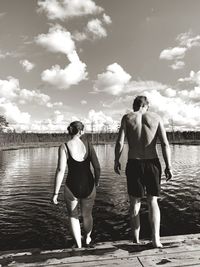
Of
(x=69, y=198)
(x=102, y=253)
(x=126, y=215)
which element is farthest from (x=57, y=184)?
(x=126, y=215)

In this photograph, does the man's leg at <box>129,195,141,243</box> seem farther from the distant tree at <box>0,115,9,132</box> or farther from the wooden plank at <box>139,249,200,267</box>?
the distant tree at <box>0,115,9,132</box>

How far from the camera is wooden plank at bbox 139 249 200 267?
14.0 ft

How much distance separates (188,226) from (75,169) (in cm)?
712

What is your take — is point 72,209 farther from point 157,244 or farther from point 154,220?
point 157,244

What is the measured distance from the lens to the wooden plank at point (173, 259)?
14.0 ft

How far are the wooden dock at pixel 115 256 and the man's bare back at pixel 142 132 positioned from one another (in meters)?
1.47

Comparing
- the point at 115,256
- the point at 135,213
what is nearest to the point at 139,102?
the point at 135,213

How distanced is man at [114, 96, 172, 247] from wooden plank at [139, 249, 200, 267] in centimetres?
41

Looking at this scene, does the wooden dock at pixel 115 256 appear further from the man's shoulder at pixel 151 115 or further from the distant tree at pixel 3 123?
the distant tree at pixel 3 123

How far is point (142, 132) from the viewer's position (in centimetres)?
489

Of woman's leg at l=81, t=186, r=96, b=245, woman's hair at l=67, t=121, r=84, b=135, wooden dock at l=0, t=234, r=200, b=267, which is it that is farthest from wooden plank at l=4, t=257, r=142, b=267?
woman's hair at l=67, t=121, r=84, b=135

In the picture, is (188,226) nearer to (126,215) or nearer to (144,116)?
(126,215)

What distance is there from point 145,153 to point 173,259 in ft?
5.33

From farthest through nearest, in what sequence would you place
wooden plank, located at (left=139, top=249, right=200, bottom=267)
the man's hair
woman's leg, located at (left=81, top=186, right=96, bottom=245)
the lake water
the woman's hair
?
the lake water
woman's leg, located at (left=81, top=186, right=96, bottom=245)
the woman's hair
the man's hair
wooden plank, located at (left=139, top=249, right=200, bottom=267)
